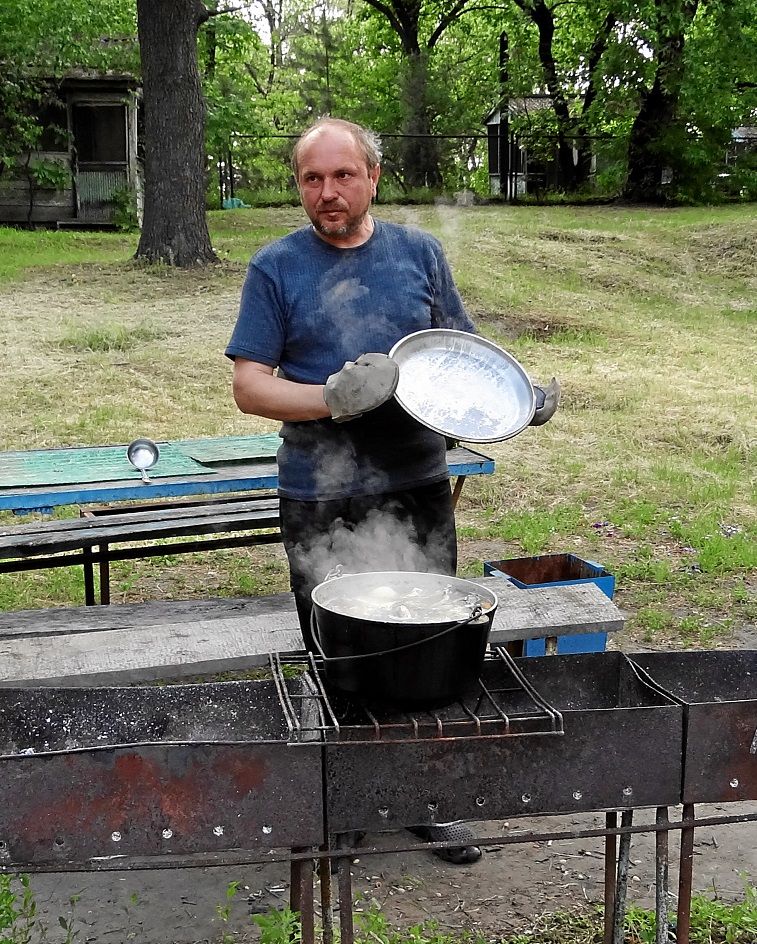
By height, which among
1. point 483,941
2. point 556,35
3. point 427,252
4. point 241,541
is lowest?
point 483,941

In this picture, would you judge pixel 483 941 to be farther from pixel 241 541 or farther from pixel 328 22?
pixel 328 22

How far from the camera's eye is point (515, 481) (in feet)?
26.0

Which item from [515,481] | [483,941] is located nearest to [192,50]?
[515,481]

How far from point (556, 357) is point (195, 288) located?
4.64 m

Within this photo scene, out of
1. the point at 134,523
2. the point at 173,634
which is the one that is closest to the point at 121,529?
the point at 134,523

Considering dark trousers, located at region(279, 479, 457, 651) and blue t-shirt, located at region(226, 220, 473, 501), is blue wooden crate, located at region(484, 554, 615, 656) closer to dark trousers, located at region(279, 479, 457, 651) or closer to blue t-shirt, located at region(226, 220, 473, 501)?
dark trousers, located at region(279, 479, 457, 651)

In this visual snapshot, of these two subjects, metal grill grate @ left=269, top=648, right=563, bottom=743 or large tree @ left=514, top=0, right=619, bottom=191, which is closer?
metal grill grate @ left=269, top=648, right=563, bottom=743

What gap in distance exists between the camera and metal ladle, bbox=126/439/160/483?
488cm

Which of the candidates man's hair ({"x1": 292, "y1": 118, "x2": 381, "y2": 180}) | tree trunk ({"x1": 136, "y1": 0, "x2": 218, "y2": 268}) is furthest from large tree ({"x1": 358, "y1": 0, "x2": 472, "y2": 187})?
man's hair ({"x1": 292, "y1": 118, "x2": 381, "y2": 180})

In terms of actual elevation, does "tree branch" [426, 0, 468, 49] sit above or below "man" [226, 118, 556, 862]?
above

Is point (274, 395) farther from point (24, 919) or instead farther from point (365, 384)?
point (24, 919)

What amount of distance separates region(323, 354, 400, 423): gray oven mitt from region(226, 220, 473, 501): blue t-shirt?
0.52 meters

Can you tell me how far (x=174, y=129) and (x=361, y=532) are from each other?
464 inches

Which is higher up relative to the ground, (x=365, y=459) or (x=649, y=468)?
(x=365, y=459)
